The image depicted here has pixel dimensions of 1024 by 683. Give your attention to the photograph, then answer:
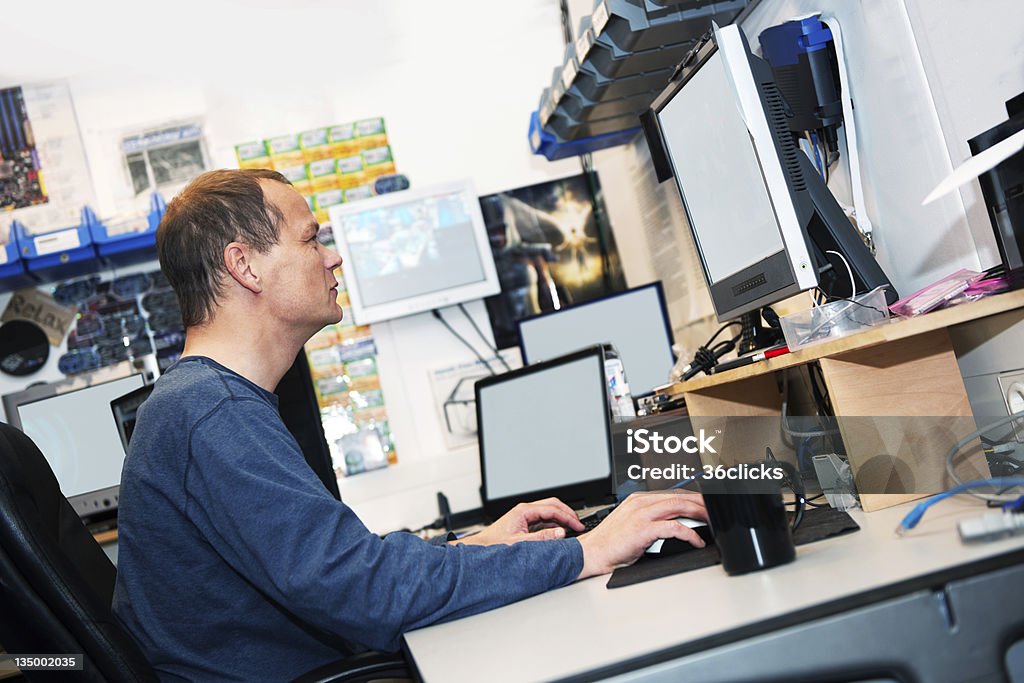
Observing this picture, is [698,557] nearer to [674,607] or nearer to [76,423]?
[674,607]

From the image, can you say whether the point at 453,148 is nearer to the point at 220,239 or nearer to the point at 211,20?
the point at 211,20

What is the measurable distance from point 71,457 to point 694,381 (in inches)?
89.7

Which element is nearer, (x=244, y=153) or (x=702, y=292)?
(x=702, y=292)

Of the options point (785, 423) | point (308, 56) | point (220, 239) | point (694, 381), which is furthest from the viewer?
point (308, 56)

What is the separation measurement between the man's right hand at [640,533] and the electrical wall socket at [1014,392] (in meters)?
0.41

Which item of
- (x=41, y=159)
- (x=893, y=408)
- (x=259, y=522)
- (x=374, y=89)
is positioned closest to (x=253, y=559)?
(x=259, y=522)

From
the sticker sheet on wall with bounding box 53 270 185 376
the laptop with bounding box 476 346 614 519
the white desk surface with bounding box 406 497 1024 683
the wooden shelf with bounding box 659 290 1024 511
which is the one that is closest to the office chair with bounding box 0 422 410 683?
the white desk surface with bounding box 406 497 1024 683

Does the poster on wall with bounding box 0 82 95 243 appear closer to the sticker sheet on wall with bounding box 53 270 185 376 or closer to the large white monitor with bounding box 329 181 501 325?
the sticker sheet on wall with bounding box 53 270 185 376

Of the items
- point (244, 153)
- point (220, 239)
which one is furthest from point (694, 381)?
point (244, 153)

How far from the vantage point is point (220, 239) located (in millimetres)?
1403

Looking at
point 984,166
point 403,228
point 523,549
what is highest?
point 403,228

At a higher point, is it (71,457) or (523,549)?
(71,457)

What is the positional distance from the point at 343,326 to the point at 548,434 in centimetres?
122

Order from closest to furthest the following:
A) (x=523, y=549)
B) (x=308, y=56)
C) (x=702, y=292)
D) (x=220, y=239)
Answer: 1. (x=523, y=549)
2. (x=220, y=239)
3. (x=702, y=292)
4. (x=308, y=56)
